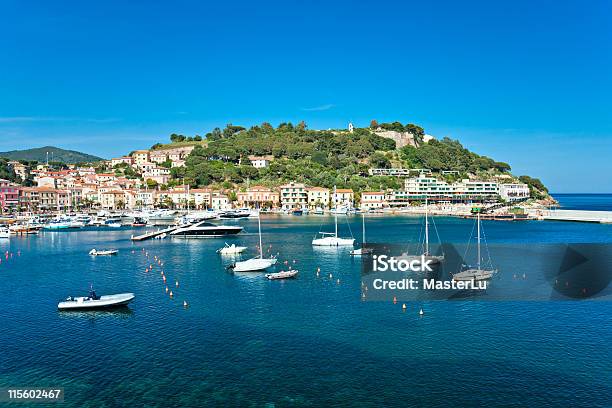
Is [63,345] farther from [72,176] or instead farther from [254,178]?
[72,176]

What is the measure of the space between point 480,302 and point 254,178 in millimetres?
98369

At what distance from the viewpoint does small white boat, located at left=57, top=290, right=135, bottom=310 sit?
981 inches

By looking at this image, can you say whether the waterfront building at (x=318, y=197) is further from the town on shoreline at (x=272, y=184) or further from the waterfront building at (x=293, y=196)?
the waterfront building at (x=293, y=196)

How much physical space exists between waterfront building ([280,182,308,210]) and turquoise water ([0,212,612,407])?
7457 cm

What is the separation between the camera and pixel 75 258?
139 feet

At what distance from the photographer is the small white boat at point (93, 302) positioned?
981 inches

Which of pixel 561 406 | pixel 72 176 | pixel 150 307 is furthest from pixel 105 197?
pixel 561 406

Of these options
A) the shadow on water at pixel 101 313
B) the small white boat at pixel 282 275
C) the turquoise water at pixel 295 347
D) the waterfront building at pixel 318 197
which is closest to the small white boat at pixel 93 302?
the shadow on water at pixel 101 313

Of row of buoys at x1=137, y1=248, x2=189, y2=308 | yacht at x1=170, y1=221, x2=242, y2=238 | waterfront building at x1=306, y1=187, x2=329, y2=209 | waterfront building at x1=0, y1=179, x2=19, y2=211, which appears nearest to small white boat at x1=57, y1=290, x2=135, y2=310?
row of buoys at x1=137, y1=248, x2=189, y2=308

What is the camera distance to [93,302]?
2520 centimetres

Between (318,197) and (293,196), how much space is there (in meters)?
5.66

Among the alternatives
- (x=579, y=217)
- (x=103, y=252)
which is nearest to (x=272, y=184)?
(x=579, y=217)

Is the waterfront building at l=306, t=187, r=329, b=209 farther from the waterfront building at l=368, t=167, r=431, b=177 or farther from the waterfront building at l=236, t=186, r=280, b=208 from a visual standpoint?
the waterfront building at l=368, t=167, r=431, b=177

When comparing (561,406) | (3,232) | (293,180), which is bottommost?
(561,406)
